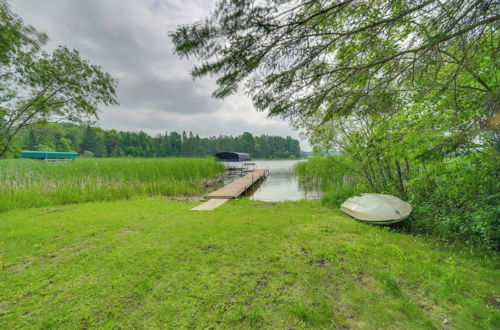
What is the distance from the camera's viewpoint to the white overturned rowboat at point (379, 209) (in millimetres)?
3892

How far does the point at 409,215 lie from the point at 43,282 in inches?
239

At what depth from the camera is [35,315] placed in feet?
5.09

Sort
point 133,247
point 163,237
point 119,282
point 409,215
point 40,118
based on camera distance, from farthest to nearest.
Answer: point 40,118 < point 409,215 < point 163,237 < point 133,247 < point 119,282

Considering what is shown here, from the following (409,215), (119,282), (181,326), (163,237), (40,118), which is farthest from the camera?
(40,118)

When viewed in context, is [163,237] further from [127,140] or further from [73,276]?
[127,140]

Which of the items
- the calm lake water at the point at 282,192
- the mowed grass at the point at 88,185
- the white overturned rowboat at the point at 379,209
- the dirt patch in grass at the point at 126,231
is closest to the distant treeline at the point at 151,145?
the mowed grass at the point at 88,185

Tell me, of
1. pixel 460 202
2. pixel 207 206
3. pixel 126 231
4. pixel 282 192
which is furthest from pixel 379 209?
pixel 282 192

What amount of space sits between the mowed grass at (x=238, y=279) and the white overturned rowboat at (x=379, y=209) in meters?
0.51

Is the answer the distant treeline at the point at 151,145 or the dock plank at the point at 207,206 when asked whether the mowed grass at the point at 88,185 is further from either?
the distant treeline at the point at 151,145

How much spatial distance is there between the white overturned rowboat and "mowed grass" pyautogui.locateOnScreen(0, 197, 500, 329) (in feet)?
1.66

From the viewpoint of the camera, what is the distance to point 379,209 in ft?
13.5

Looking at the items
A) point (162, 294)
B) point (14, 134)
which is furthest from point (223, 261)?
point (14, 134)

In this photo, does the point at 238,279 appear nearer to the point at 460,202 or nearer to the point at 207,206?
the point at 207,206

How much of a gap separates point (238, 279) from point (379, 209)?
369cm
